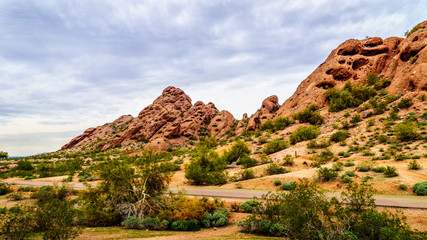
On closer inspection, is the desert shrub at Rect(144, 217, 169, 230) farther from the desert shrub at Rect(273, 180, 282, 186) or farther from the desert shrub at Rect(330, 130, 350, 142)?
the desert shrub at Rect(330, 130, 350, 142)

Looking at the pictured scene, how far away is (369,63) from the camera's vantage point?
4862cm

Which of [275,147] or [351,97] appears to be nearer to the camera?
[275,147]

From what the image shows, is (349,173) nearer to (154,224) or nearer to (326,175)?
(326,175)

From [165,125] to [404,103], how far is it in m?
67.1

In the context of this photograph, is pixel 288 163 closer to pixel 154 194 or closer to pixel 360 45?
pixel 154 194

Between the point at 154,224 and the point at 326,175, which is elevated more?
the point at 326,175

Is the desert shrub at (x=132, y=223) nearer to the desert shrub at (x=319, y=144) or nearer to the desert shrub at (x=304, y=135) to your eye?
the desert shrub at (x=319, y=144)

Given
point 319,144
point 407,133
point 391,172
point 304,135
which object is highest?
point 304,135

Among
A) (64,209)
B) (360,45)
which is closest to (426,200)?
(64,209)

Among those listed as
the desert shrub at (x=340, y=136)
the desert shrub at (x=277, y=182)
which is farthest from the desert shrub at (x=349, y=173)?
the desert shrub at (x=340, y=136)

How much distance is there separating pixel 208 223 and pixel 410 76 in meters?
43.8

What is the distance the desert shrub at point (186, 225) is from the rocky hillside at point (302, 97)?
40878 millimetres

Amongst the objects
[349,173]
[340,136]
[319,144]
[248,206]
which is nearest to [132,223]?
[248,206]

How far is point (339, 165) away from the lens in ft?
62.7
